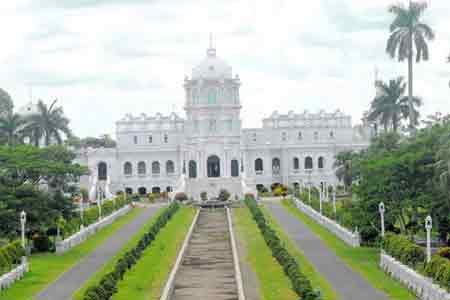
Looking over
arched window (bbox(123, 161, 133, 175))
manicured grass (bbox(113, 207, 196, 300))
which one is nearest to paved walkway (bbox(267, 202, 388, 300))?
manicured grass (bbox(113, 207, 196, 300))

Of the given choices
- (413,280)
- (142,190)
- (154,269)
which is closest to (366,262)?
(154,269)

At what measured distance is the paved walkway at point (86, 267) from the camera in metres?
35.6

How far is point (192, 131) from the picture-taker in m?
111

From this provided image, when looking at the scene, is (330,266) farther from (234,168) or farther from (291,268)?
(234,168)

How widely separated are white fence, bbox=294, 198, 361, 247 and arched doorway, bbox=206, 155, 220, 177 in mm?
29050

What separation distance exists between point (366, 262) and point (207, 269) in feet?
21.5

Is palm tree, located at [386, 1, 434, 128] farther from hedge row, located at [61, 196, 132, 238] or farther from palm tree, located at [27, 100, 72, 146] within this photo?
palm tree, located at [27, 100, 72, 146]

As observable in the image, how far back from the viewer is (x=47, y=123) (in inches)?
3533

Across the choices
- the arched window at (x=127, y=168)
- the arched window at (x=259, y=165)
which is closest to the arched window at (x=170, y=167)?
the arched window at (x=127, y=168)

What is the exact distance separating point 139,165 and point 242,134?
11.8 meters

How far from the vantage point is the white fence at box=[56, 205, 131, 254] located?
50750mm

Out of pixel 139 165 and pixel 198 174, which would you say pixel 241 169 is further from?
pixel 139 165

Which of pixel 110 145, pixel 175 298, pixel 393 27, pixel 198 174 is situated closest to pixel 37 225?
pixel 175 298

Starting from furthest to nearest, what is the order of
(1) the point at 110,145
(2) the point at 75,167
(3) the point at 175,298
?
(1) the point at 110,145
(2) the point at 75,167
(3) the point at 175,298
